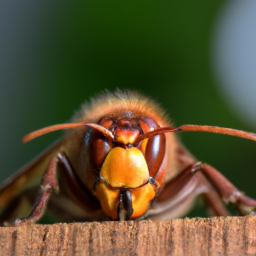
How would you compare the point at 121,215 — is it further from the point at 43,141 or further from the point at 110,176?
the point at 43,141

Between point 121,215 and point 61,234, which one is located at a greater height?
point 121,215

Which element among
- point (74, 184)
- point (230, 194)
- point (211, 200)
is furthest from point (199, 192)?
point (74, 184)

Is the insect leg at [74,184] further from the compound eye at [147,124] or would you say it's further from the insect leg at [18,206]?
the insect leg at [18,206]

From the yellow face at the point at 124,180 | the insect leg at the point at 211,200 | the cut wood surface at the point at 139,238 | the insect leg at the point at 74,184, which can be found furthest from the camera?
the insect leg at the point at 211,200

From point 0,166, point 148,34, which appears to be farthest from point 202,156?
point 0,166

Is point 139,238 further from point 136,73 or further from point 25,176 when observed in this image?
point 136,73

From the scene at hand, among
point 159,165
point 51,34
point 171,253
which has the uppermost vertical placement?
point 51,34

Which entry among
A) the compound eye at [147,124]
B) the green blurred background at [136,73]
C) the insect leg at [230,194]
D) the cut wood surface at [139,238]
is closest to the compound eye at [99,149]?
the compound eye at [147,124]
